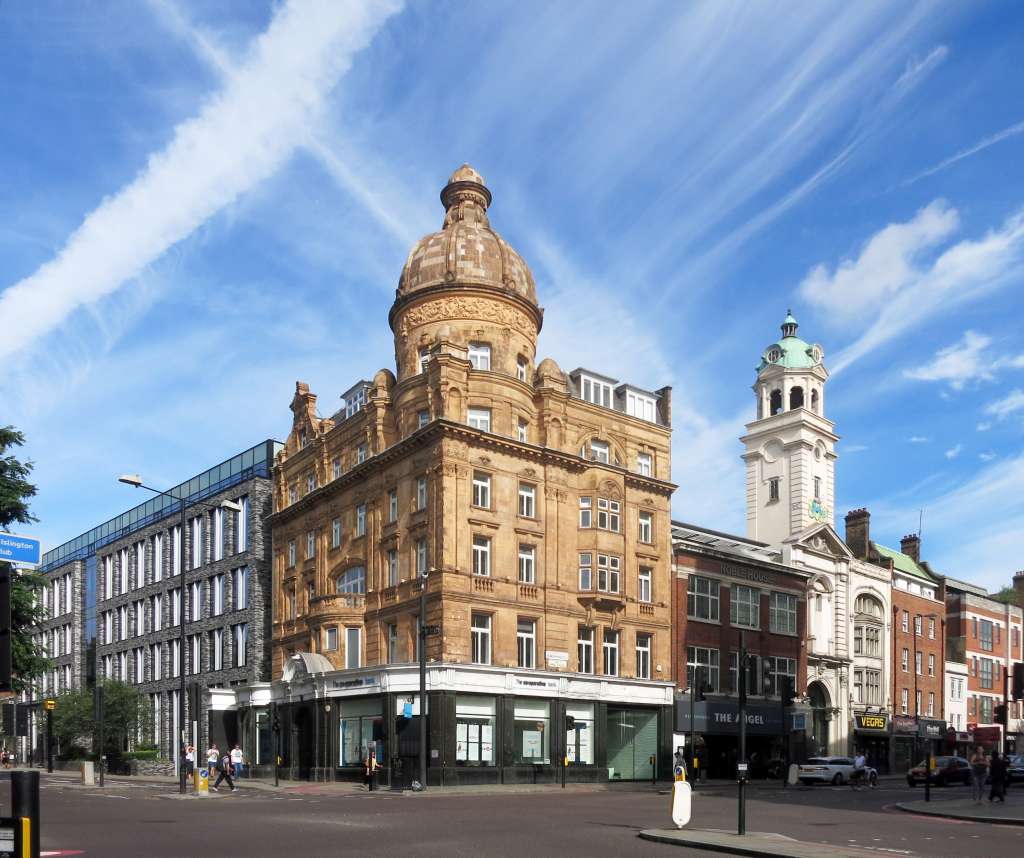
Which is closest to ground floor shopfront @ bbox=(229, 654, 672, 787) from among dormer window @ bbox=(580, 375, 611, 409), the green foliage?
dormer window @ bbox=(580, 375, 611, 409)

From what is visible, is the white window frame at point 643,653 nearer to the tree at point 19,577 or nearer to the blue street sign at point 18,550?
the tree at point 19,577

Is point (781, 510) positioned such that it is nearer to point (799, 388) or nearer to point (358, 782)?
point (799, 388)

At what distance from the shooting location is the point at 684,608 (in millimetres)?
57438

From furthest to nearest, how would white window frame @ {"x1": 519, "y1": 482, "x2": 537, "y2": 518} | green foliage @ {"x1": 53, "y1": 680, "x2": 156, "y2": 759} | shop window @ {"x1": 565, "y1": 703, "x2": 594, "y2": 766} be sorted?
green foliage @ {"x1": 53, "y1": 680, "x2": 156, "y2": 759}, white window frame @ {"x1": 519, "y1": 482, "x2": 537, "y2": 518}, shop window @ {"x1": 565, "y1": 703, "x2": 594, "y2": 766}

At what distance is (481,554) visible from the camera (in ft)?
159

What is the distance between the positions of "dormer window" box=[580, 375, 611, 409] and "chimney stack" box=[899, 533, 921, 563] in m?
41.1

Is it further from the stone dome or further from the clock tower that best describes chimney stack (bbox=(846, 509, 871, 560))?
the stone dome

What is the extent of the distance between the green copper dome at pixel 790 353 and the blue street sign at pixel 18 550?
7358 centimetres

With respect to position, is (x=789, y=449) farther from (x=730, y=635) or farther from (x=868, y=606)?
(x=730, y=635)

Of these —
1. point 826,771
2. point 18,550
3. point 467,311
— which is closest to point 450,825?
point 18,550

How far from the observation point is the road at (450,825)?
19.2 m

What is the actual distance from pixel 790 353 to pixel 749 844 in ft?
212


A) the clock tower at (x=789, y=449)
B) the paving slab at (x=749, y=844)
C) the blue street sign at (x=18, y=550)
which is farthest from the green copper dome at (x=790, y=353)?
the blue street sign at (x=18, y=550)

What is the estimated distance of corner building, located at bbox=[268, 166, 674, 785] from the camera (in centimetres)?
Result: 4716
